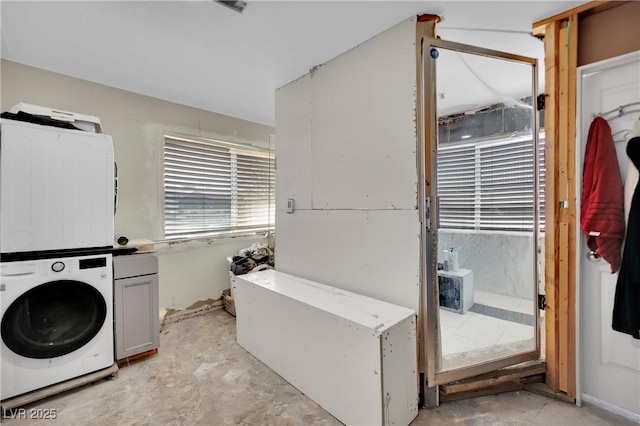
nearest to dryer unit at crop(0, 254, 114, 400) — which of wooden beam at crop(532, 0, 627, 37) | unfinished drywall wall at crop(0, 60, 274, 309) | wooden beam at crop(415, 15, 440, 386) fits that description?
unfinished drywall wall at crop(0, 60, 274, 309)

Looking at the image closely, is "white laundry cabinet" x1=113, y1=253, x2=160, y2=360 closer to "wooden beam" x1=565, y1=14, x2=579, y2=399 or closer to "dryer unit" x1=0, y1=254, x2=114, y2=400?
"dryer unit" x1=0, y1=254, x2=114, y2=400

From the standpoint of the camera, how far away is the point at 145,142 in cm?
290

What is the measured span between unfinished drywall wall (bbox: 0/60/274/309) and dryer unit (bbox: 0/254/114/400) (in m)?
0.96

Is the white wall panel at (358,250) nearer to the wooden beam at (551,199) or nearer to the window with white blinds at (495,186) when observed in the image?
the window with white blinds at (495,186)

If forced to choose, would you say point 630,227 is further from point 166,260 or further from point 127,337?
point 166,260

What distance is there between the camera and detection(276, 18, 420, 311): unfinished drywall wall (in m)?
1.72

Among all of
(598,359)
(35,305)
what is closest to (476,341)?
(598,359)

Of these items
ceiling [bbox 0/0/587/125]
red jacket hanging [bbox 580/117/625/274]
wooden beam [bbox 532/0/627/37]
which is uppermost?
ceiling [bbox 0/0/587/125]

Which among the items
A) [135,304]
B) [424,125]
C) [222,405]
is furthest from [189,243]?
[424,125]

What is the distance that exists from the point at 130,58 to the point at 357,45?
189 centimetres

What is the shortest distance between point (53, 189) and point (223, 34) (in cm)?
163

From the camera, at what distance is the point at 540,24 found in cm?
176

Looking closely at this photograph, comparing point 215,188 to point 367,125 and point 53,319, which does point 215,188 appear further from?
point 367,125

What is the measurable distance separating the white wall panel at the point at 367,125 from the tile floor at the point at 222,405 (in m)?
1.40
